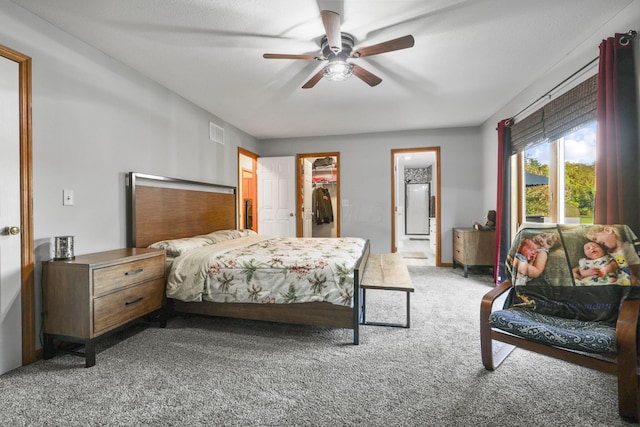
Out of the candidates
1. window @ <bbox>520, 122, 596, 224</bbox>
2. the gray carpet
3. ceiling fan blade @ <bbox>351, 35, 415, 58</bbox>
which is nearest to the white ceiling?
ceiling fan blade @ <bbox>351, 35, 415, 58</bbox>

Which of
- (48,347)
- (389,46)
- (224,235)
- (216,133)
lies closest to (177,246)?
(224,235)

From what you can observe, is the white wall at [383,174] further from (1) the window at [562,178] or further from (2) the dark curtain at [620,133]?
(2) the dark curtain at [620,133]

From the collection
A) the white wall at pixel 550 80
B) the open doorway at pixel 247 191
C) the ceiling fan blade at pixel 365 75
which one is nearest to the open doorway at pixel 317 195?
the open doorway at pixel 247 191

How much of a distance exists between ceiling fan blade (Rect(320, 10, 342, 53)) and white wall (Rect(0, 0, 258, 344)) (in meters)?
2.02

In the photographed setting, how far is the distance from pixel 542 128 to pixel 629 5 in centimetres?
118

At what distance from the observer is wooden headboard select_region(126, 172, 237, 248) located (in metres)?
2.76

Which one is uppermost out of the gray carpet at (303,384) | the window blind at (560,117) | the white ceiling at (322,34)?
the white ceiling at (322,34)

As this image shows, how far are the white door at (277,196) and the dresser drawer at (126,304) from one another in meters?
3.11

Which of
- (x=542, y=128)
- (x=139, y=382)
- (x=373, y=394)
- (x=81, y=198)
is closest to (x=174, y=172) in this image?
(x=81, y=198)

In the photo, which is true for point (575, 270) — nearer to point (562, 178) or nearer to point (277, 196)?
point (562, 178)

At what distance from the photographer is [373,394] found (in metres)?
1.62

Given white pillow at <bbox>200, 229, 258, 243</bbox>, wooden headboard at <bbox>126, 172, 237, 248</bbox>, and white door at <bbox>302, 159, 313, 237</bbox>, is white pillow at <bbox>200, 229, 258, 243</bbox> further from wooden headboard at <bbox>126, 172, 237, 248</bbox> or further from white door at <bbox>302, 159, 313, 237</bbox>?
white door at <bbox>302, 159, 313, 237</bbox>

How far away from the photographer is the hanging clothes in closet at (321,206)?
6848mm

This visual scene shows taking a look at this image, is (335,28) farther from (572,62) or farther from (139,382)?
(139,382)
